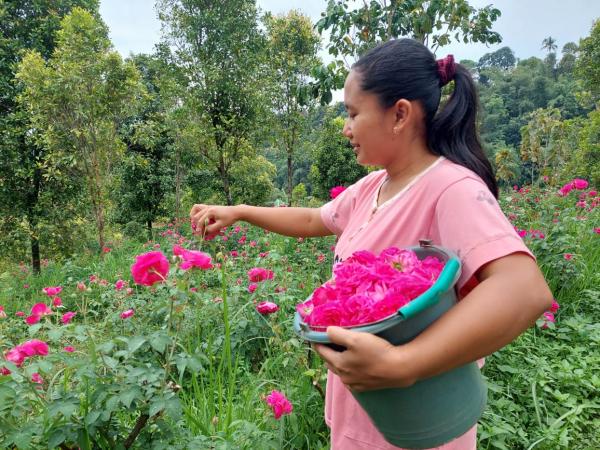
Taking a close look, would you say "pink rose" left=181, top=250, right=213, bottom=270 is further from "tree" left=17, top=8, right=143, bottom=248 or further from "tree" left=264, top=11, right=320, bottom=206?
"tree" left=264, top=11, right=320, bottom=206

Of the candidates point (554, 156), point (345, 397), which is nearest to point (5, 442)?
point (345, 397)

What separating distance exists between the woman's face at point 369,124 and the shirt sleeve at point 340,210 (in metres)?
0.23

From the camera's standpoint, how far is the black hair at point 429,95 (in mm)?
795

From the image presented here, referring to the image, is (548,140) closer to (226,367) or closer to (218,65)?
(218,65)

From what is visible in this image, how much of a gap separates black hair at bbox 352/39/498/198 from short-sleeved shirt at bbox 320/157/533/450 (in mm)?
59

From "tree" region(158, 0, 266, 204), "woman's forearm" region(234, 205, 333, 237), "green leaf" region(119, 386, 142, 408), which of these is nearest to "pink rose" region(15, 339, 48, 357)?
"green leaf" region(119, 386, 142, 408)

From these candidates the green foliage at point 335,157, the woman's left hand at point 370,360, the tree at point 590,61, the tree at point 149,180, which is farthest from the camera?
the green foliage at point 335,157

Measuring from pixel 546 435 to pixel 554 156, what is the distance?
1476cm

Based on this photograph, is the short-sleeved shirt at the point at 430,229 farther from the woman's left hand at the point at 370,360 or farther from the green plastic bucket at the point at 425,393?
the woman's left hand at the point at 370,360

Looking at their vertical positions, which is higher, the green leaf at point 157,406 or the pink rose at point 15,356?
the pink rose at point 15,356

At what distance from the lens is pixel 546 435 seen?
164 centimetres

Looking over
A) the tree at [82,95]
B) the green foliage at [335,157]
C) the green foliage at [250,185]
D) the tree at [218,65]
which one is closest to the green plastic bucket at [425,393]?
the tree at [82,95]

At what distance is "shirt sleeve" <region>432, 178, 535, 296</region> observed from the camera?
23.9 inches

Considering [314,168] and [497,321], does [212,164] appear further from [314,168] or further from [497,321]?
[497,321]
